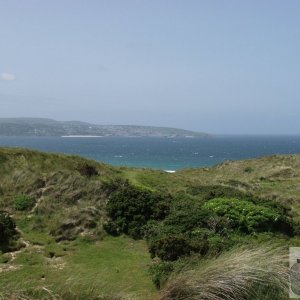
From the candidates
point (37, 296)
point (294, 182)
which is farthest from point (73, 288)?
point (294, 182)

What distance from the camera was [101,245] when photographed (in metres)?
15.6

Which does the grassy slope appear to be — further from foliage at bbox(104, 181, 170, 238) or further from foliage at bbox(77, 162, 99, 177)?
foliage at bbox(104, 181, 170, 238)

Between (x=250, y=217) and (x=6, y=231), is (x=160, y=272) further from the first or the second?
(x=250, y=217)

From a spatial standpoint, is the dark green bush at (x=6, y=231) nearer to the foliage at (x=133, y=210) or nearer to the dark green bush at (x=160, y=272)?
the foliage at (x=133, y=210)

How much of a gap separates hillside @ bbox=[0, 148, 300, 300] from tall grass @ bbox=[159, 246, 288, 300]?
2cm

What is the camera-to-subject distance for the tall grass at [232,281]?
712 cm

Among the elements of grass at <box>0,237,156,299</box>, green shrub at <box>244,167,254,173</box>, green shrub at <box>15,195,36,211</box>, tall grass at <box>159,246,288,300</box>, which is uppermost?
tall grass at <box>159,246,288,300</box>

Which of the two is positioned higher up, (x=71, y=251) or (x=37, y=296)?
(x=37, y=296)

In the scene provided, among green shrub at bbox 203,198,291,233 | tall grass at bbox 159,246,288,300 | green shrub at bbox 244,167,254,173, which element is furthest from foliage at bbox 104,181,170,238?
green shrub at bbox 244,167,254,173

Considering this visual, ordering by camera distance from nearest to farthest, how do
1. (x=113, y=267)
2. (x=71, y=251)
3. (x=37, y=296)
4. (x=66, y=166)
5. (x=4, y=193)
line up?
1. (x=37, y=296)
2. (x=113, y=267)
3. (x=71, y=251)
4. (x=4, y=193)
5. (x=66, y=166)

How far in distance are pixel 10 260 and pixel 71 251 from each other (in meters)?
2.06

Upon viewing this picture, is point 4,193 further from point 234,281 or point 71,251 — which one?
point 234,281

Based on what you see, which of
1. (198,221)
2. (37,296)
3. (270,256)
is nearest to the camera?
(37,296)

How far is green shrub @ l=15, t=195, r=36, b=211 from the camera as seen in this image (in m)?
18.4
